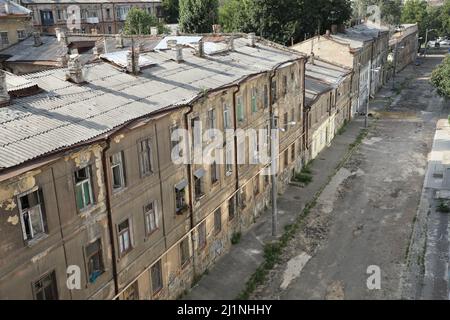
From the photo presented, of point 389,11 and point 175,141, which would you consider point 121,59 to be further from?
point 389,11

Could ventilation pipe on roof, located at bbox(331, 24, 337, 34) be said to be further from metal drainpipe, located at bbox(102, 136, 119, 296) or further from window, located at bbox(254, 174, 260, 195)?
metal drainpipe, located at bbox(102, 136, 119, 296)

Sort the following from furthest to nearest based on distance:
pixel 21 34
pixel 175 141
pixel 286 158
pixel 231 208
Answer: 1. pixel 21 34
2. pixel 286 158
3. pixel 231 208
4. pixel 175 141


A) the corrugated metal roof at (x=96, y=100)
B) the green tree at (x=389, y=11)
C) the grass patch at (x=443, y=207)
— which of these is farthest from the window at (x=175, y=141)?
the green tree at (x=389, y=11)

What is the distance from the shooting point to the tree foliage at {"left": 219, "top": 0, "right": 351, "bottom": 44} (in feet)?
188

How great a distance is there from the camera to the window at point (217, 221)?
2403cm

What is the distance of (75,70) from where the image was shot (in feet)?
62.0

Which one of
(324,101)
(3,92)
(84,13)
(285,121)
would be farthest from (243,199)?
(84,13)

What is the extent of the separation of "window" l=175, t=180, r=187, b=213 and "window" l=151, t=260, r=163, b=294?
2.50 meters

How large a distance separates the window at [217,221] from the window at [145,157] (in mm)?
6536

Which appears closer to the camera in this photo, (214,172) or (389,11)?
(214,172)

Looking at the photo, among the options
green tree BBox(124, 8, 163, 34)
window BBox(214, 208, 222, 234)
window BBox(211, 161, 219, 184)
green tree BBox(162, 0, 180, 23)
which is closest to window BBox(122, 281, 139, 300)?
window BBox(214, 208, 222, 234)

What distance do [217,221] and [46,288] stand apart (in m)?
11.2

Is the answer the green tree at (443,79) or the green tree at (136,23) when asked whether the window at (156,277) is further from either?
the green tree at (136,23)

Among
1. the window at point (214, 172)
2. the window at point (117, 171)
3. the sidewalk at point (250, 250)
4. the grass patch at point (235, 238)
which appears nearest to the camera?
the window at point (117, 171)
